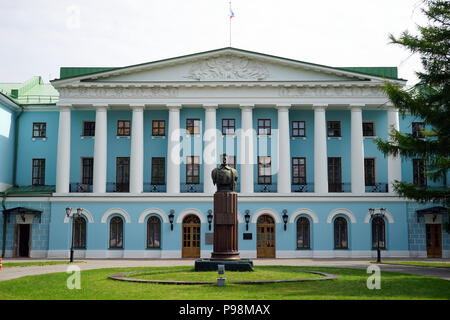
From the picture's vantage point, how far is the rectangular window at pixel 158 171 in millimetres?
40031

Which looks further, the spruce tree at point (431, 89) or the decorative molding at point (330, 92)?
the decorative molding at point (330, 92)

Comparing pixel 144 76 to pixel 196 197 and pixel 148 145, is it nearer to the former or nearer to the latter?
pixel 148 145

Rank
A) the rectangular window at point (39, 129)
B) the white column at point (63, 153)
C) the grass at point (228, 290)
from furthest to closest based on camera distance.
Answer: the rectangular window at point (39, 129), the white column at point (63, 153), the grass at point (228, 290)

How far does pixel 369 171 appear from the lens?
40406 mm

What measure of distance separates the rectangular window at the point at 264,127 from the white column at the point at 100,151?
37.6ft

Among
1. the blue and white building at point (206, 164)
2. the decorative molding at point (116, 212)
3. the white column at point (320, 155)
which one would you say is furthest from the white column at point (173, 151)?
the white column at point (320, 155)

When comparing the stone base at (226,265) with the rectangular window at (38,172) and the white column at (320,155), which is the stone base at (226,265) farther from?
the rectangular window at (38,172)

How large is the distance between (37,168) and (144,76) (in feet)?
37.3

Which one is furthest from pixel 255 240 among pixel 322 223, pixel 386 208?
pixel 386 208

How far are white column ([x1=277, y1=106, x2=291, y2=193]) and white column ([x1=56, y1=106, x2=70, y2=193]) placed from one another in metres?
15.3

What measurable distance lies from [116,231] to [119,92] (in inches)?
399

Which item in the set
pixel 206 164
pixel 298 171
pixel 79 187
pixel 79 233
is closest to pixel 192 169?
pixel 206 164

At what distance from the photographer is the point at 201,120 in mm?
40250

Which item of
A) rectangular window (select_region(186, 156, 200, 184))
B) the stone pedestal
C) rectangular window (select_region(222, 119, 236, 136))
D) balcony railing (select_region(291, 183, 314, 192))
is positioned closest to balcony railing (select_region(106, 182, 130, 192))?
rectangular window (select_region(186, 156, 200, 184))
